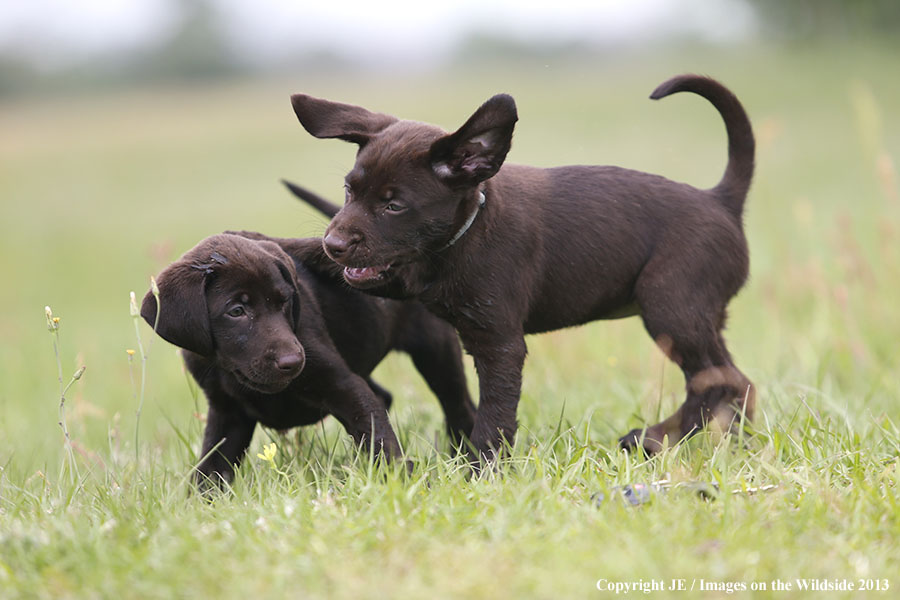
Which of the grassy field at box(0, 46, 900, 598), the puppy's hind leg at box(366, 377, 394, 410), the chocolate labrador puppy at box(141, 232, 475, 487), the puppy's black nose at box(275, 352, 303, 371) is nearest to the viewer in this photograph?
the grassy field at box(0, 46, 900, 598)

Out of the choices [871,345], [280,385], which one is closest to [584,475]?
[280,385]

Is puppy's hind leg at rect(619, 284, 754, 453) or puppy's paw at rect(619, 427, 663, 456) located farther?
puppy's hind leg at rect(619, 284, 754, 453)

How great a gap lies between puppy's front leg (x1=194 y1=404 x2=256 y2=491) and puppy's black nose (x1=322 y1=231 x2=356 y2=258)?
105cm

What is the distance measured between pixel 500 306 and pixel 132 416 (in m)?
3.72

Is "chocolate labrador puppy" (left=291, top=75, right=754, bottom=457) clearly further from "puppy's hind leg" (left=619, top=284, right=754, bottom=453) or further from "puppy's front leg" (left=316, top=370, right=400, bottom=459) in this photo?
"puppy's front leg" (left=316, top=370, right=400, bottom=459)

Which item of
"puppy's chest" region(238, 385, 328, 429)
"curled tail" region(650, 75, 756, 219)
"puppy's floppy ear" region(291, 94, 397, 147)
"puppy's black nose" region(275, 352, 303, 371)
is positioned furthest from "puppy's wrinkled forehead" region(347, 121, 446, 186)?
"curled tail" region(650, 75, 756, 219)

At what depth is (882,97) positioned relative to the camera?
21344mm

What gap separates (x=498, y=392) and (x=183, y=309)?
1260mm

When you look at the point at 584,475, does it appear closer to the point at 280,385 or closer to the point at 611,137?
the point at 280,385

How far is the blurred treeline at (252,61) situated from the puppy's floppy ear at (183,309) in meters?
29.1

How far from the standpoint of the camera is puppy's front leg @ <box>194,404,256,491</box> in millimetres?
4008

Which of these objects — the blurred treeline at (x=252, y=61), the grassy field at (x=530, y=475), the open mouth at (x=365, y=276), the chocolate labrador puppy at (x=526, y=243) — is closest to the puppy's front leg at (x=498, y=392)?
the chocolate labrador puppy at (x=526, y=243)

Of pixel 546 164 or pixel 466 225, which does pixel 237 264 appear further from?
pixel 546 164

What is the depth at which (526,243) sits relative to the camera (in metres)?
3.78
